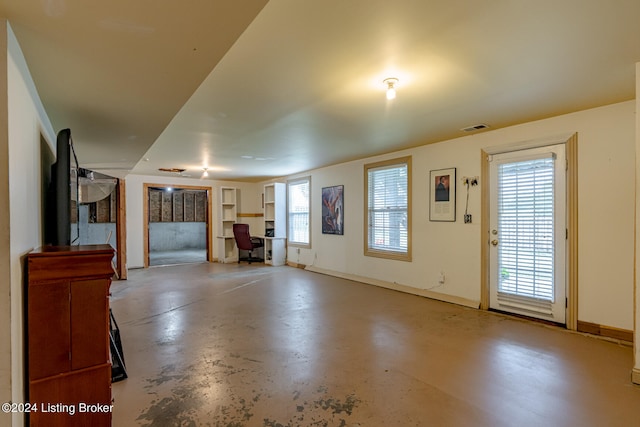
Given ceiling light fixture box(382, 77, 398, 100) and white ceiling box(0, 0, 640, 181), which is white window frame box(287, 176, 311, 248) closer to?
white ceiling box(0, 0, 640, 181)

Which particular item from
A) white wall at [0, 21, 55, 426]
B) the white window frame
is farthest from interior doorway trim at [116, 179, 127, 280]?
white wall at [0, 21, 55, 426]

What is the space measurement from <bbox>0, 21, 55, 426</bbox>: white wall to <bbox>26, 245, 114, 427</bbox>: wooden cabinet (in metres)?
0.06

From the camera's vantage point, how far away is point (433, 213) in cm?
464

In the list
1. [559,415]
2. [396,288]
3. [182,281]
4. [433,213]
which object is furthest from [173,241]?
[559,415]

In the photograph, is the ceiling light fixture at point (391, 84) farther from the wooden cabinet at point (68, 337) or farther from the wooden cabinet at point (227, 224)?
the wooden cabinet at point (227, 224)

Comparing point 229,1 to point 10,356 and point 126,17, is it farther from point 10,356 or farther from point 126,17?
point 10,356

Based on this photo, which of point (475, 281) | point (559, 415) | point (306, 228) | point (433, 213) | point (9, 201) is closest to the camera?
point (9, 201)

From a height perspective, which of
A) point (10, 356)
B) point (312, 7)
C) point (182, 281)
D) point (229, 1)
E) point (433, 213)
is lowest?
point (182, 281)

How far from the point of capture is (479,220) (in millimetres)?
4098

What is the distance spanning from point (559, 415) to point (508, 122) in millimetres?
2933

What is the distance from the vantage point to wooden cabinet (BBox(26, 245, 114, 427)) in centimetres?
149

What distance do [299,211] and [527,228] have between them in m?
5.07

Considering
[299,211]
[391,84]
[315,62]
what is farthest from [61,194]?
[299,211]

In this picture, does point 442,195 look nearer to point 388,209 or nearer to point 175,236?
point 388,209
